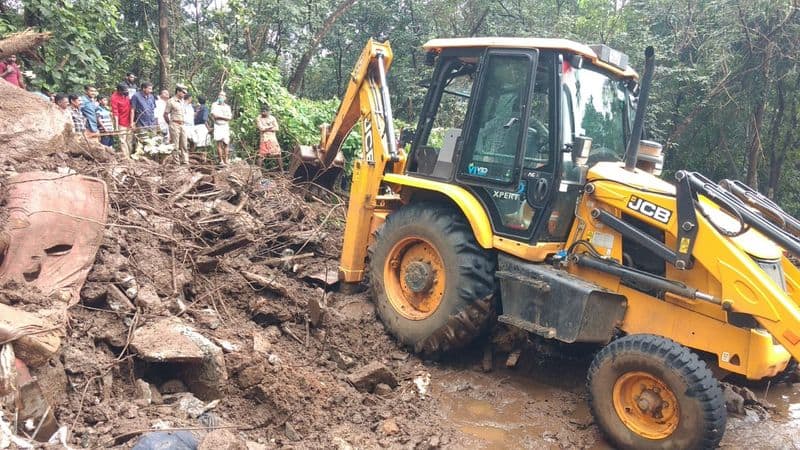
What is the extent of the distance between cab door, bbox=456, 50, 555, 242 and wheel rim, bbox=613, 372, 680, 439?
116 cm

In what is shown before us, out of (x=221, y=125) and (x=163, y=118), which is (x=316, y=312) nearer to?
(x=221, y=125)

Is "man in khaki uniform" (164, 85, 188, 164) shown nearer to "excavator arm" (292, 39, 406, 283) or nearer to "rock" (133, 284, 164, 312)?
"excavator arm" (292, 39, 406, 283)

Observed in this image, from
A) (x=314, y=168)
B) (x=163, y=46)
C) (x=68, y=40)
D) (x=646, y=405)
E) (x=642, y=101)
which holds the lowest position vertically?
(x=646, y=405)

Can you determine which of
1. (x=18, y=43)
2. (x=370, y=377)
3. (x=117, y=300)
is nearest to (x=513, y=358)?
(x=370, y=377)

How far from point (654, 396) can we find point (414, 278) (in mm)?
1951

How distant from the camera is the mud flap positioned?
387 centimetres

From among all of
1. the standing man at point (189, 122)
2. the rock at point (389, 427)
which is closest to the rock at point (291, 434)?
the rock at point (389, 427)

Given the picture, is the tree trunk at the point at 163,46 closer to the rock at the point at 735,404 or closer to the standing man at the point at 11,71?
the standing man at the point at 11,71

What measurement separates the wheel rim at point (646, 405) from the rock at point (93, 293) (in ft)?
10.7

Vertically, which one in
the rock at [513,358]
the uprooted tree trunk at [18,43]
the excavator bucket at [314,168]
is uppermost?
the uprooted tree trunk at [18,43]

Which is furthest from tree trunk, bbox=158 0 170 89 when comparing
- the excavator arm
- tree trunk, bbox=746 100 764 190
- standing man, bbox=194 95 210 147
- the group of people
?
tree trunk, bbox=746 100 764 190

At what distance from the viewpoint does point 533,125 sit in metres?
4.18

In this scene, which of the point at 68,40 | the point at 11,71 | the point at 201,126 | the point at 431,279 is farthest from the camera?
the point at 68,40

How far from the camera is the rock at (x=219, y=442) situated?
9.09 ft
